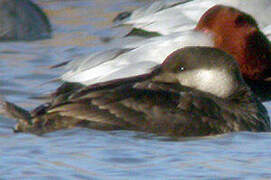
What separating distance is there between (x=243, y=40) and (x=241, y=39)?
0.02 meters

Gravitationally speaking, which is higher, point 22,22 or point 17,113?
point 17,113

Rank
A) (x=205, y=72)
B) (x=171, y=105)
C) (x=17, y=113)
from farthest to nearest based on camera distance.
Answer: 1. (x=205, y=72)
2. (x=171, y=105)
3. (x=17, y=113)

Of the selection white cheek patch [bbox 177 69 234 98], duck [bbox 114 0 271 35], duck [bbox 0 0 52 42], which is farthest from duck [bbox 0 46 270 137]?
duck [bbox 0 0 52 42]

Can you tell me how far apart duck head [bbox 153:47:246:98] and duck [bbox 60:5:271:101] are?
1.74m

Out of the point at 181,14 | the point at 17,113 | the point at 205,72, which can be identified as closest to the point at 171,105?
the point at 205,72

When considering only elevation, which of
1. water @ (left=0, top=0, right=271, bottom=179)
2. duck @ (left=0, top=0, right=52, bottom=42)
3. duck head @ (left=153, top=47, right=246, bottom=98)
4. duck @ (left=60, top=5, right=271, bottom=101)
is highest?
duck head @ (left=153, top=47, right=246, bottom=98)

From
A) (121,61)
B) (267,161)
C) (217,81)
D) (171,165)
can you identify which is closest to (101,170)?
(171,165)

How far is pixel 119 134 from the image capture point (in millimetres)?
6684

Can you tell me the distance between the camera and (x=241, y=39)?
29.9 ft

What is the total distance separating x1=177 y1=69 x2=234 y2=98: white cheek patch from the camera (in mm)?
7059

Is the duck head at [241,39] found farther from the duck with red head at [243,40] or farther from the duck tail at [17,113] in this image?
the duck tail at [17,113]

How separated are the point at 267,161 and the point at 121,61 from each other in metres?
3.00

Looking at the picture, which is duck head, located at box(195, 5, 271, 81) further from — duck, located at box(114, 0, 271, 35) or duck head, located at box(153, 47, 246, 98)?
duck head, located at box(153, 47, 246, 98)

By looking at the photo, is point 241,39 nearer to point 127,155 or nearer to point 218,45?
point 218,45
